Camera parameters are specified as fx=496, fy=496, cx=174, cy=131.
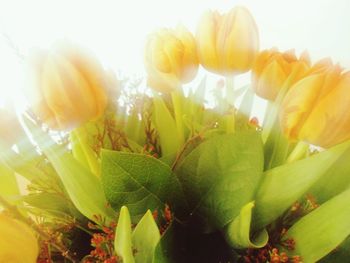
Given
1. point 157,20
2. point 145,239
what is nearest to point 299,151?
point 145,239

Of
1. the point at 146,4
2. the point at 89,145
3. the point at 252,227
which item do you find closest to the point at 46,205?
the point at 89,145

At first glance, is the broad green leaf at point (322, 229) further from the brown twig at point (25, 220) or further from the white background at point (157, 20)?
the white background at point (157, 20)

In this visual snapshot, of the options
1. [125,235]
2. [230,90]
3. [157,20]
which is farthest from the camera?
[157,20]

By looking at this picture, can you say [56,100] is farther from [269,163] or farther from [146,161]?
[269,163]

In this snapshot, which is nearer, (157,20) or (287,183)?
(287,183)

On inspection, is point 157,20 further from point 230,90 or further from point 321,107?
point 321,107

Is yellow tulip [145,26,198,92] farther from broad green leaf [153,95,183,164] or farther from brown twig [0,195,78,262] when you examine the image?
brown twig [0,195,78,262]
